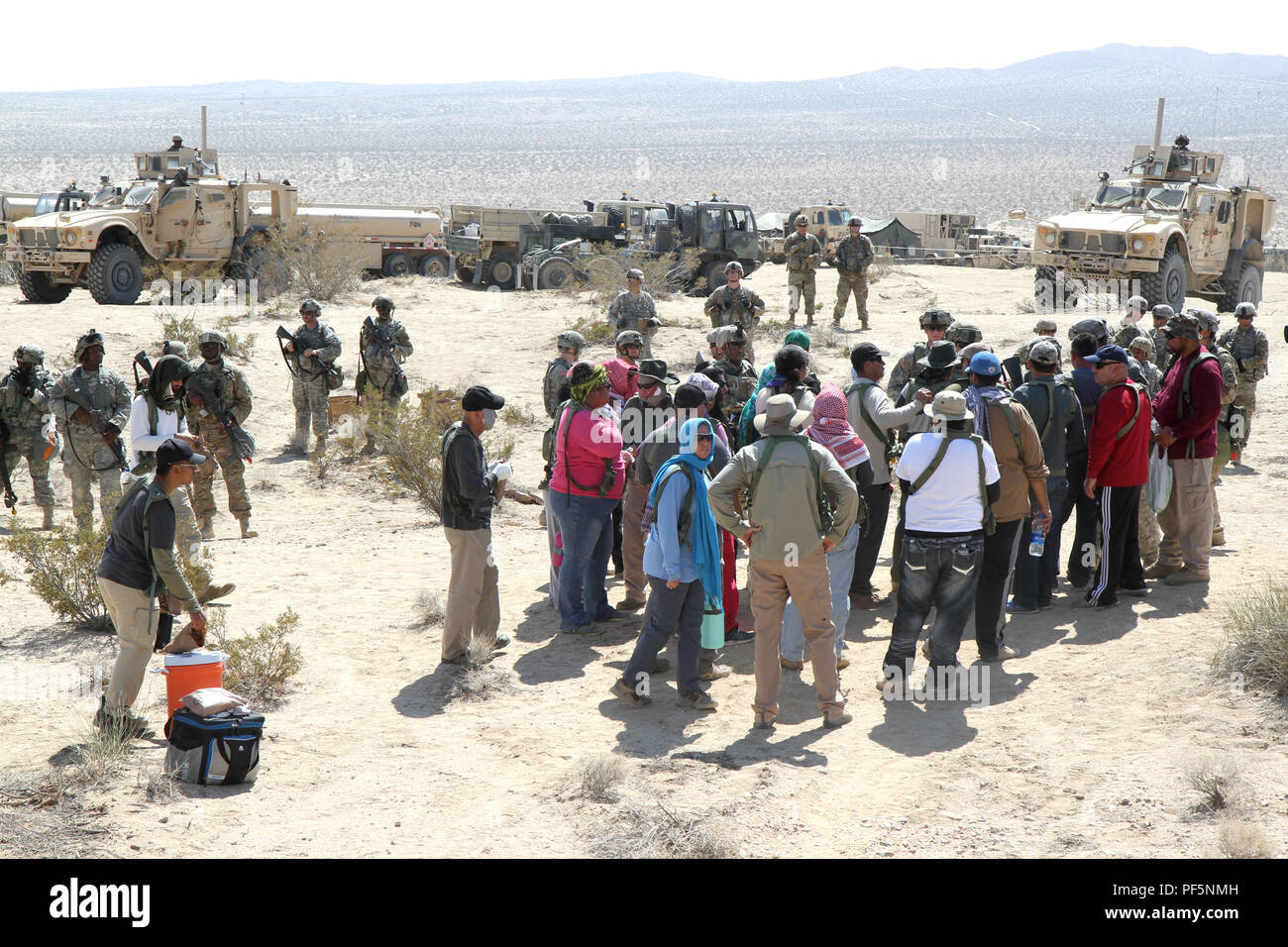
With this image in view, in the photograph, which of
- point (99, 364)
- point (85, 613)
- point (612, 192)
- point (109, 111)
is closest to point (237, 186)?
point (99, 364)

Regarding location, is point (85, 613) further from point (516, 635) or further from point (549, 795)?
point (549, 795)

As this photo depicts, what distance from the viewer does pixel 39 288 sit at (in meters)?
19.2

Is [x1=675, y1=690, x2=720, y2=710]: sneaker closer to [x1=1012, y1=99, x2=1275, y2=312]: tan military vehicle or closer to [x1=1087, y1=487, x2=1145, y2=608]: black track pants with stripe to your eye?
[x1=1087, y1=487, x2=1145, y2=608]: black track pants with stripe

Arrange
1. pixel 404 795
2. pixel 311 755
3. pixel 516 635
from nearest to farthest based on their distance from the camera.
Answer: pixel 404 795
pixel 311 755
pixel 516 635

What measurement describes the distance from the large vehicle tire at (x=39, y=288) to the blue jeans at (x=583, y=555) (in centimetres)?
1546

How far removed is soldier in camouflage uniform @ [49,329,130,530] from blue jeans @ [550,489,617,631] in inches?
129

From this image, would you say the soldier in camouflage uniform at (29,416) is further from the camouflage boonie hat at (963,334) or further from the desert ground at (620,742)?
the camouflage boonie hat at (963,334)

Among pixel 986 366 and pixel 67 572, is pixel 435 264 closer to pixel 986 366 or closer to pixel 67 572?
pixel 67 572

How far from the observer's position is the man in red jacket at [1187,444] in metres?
7.03

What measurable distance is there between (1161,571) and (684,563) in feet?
11.3

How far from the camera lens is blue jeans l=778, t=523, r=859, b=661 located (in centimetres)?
617

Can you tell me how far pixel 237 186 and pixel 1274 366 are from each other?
1682 cm

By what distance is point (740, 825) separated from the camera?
15.5 ft

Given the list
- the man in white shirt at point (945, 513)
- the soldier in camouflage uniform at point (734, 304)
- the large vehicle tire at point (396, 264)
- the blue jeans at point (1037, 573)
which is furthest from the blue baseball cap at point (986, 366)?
the large vehicle tire at point (396, 264)
